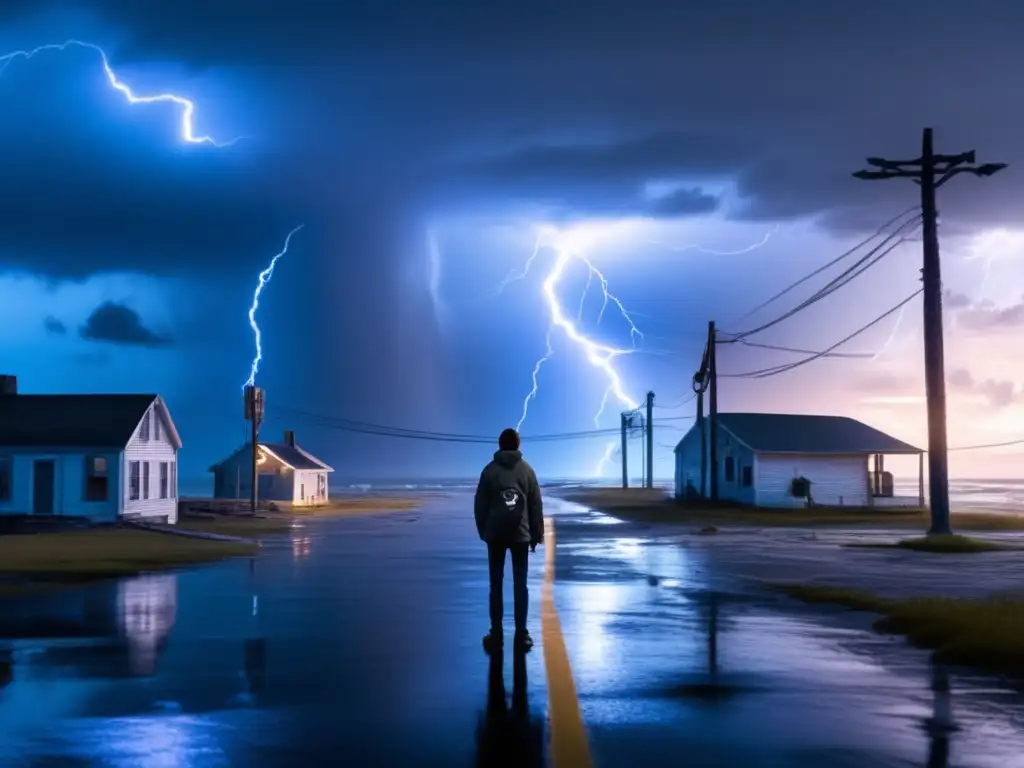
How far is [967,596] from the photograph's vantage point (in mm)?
17875

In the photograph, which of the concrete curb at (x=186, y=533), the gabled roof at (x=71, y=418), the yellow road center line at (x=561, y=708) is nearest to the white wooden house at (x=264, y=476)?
the gabled roof at (x=71, y=418)

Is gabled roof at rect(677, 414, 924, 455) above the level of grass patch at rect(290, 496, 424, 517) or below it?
above

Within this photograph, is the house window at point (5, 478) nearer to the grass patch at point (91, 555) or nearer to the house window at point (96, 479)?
the house window at point (96, 479)

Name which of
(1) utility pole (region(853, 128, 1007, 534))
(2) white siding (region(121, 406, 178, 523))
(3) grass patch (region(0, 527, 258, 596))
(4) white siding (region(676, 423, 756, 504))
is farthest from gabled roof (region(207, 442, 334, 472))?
(1) utility pole (region(853, 128, 1007, 534))

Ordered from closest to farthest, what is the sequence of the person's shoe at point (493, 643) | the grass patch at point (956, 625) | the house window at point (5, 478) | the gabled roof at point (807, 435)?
the grass patch at point (956, 625) < the person's shoe at point (493, 643) < the house window at point (5, 478) < the gabled roof at point (807, 435)

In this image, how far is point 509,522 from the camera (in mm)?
11164

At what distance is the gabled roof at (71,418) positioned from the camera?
4578 centimetres

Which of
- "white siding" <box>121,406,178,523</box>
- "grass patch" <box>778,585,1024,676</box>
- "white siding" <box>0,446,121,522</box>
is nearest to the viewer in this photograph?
"grass patch" <box>778,585,1024,676</box>

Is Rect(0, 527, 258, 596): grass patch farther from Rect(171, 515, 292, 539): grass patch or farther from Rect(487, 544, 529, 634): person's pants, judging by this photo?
Rect(487, 544, 529, 634): person's pants

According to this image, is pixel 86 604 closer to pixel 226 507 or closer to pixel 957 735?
pixel 957 735

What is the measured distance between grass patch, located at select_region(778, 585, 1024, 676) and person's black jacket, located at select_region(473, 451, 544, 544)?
3709mm

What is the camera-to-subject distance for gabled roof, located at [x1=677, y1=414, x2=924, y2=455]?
69.4m

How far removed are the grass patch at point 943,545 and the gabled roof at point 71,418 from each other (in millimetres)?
26573

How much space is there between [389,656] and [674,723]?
12.6 ft
